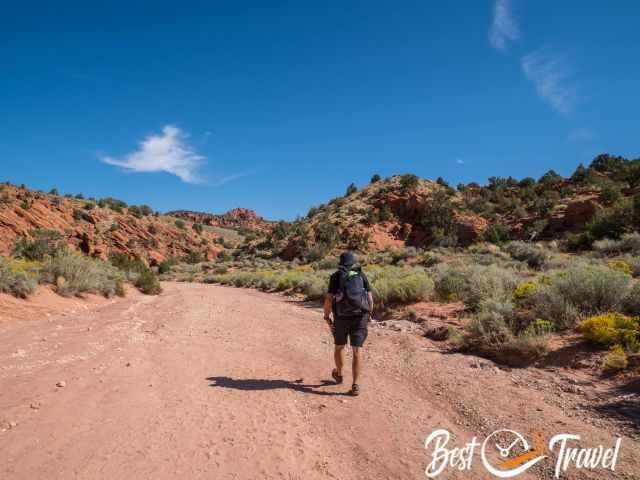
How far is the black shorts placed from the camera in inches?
199

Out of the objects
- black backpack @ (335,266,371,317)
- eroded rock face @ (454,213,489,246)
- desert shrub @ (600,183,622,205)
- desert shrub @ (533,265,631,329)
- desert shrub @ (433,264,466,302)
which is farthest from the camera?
eroded rock face @ (454,213,489,246)

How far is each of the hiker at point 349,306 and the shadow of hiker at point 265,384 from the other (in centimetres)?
38

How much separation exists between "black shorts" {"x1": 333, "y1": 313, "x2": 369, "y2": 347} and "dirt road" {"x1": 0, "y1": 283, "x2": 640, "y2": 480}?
2.19 feet

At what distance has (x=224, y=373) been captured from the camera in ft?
17.5

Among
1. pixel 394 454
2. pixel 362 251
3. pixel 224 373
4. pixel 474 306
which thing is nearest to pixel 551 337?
pixel 474 306

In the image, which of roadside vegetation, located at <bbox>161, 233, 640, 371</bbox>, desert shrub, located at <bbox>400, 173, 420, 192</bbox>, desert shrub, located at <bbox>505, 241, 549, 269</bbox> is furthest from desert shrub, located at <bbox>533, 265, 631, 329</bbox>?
desert shrub, located at <bbox>400, 173, 420, 192</bbox>

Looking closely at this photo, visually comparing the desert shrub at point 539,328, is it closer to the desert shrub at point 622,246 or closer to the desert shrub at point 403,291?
the desert shrub at point 403,291

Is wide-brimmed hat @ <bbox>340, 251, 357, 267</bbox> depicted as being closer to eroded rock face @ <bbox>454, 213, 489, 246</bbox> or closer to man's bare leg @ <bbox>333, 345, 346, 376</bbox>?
man's bare leg @ <bbox>333, 345, 346, 376</bbox>

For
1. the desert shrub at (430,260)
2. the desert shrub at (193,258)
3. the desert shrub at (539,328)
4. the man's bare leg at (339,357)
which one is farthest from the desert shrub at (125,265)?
the desert shrub at (193,258)

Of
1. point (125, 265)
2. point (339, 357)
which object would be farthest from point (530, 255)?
point (125, 265)

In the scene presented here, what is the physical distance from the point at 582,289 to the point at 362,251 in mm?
26641

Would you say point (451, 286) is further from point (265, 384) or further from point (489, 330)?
point (265, 384)

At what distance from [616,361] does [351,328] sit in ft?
11.5

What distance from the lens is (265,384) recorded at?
4.99 m
